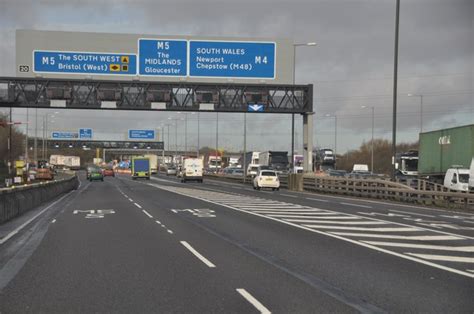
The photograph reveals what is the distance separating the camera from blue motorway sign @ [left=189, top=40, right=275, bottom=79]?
38531mm

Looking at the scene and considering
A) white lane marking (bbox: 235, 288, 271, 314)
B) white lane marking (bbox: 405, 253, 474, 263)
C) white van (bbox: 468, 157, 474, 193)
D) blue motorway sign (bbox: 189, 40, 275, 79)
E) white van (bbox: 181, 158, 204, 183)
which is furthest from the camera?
white van (bbox: 181, 158, 204, 183)

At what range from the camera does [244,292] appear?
26.1 ft

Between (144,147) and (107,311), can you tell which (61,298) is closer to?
(107,311)

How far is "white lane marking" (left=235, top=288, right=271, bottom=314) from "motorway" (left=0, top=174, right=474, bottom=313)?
1 cm

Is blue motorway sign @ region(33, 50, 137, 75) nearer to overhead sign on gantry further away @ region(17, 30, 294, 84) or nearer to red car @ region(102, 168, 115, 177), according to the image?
overhead sign on gantry further away @ region(17, 30, 294, 84)

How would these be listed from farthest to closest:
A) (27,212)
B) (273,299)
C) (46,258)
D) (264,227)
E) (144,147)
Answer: (144,147), (27,212), (264,227), (46,258), (273,299)

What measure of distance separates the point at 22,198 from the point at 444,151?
2550 cm

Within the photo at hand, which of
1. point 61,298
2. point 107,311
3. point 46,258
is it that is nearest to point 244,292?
point 107,311

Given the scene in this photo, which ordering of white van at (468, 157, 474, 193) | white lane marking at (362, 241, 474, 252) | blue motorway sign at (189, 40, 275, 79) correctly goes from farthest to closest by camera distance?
blue motorway sign at (189, 40, 275, 79) < white van at (468, 157, 474, 193) < white lane marking at (362, 241, 474, 252)

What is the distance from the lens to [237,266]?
33.3 ft

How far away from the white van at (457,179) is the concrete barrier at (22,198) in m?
22.2

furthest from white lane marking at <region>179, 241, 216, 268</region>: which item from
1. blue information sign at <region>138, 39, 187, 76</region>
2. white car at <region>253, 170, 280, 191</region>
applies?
white car at <region>253, 170, 280, 191</region>

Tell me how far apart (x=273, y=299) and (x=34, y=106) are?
36.9 meters

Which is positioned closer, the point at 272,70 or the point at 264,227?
the point at 264,227
